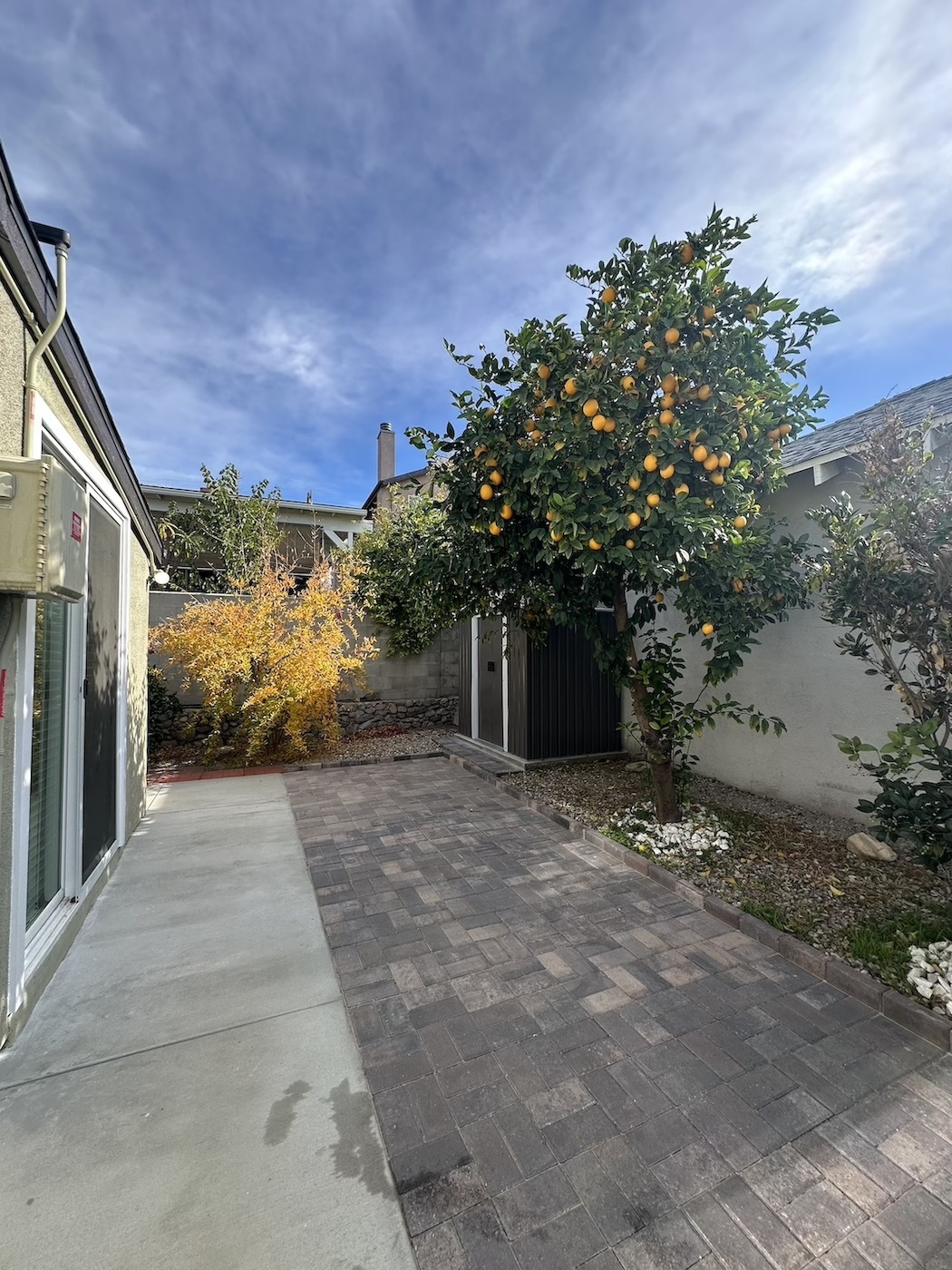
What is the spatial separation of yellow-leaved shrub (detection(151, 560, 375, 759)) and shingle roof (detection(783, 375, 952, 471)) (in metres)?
5.49

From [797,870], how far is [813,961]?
1.13 meters

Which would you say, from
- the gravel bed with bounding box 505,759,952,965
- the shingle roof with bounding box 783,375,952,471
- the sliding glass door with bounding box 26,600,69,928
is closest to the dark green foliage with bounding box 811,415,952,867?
the shingle roof with bounding box 783,375,952,471

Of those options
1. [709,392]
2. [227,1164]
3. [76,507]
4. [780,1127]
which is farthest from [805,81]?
[227,1164]

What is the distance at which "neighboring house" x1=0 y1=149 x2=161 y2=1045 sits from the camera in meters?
1.96

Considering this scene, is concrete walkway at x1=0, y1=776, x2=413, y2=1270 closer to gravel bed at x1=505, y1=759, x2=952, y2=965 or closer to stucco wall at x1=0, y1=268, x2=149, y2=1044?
stucco wall at x1=0, y1=268, x2=149, y2=1044

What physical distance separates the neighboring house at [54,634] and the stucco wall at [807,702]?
17.8 ft

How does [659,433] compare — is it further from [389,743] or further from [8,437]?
[389,743]

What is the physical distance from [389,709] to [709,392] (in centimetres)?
729

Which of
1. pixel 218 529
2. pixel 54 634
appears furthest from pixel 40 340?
pixel 218 529

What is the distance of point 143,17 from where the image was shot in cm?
333

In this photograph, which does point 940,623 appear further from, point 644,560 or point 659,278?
point 659,278

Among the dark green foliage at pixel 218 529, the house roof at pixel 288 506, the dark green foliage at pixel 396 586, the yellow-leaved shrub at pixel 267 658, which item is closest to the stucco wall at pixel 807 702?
the dark green foliage at pixel 396 586

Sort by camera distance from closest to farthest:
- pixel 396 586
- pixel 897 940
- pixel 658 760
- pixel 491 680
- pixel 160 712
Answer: pixel 897 940 → pixel 658 760 → pixel 160 712 → pixel 491 680 → pixel 396 586

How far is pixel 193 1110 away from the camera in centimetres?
188
